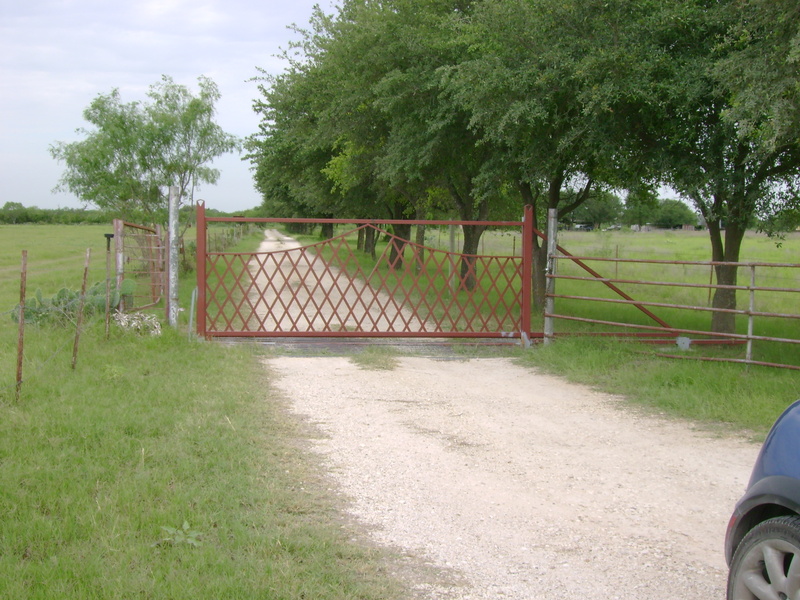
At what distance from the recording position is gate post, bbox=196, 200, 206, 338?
11805 mm

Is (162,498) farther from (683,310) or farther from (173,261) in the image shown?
(683,310)

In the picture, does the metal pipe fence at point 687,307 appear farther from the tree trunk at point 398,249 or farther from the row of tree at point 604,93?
the tree trunk at point 398,249

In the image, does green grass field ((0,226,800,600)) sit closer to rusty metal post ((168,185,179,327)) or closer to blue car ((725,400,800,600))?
blue car ((725,400,800,600))

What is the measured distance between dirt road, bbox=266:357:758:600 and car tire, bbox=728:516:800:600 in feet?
2.27

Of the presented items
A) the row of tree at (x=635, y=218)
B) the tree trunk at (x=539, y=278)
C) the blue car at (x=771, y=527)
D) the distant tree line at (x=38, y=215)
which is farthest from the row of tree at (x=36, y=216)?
the blue car at (x=771, y=527)

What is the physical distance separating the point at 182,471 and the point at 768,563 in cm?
371

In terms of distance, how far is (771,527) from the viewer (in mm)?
3053

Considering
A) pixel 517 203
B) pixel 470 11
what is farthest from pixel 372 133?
pixel 517 203

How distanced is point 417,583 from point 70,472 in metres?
2.66

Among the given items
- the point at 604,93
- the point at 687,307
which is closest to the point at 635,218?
the point at 604,93

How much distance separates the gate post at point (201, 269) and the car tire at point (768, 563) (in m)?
9.77

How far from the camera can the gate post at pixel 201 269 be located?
465 inches

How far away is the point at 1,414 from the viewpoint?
652 centimetres

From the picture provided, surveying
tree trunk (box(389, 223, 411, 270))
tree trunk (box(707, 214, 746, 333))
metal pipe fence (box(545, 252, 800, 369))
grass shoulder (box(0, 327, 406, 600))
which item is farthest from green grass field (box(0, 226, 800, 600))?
tree trunk (box(389, 223, 411, 270))
